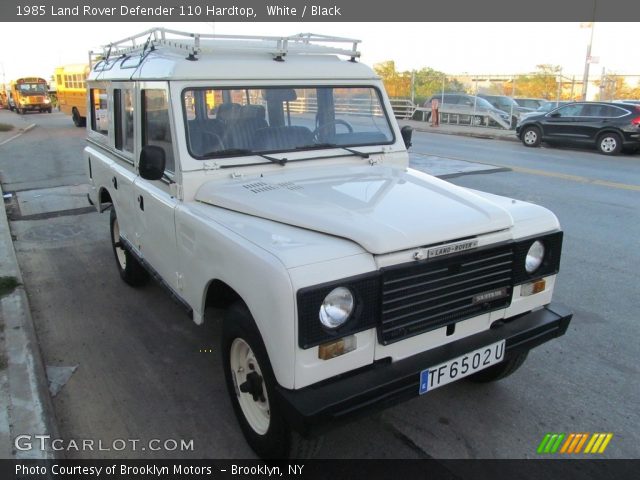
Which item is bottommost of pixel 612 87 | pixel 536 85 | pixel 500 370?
pixel 500 370

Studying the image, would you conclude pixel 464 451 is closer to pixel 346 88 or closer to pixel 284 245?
pixel 284 245

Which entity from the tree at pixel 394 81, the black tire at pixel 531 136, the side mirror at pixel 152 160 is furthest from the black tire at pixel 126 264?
the tree at pixel 394 81

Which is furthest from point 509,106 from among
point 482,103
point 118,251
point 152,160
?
point 152,160

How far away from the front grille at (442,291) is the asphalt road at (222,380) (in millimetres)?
858

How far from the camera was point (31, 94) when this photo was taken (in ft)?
135

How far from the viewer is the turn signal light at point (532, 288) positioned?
311cm

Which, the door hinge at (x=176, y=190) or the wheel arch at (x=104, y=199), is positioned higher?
the door hinge at (x=176, y=190)

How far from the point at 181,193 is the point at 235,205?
517mm

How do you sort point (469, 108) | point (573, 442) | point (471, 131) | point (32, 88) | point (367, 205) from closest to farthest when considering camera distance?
point (367, 205) < point (573, 442) < point (471, 131) < point (469, 108) < point (32, 88)

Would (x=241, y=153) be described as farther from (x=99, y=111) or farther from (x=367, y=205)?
(x=99, y=111)

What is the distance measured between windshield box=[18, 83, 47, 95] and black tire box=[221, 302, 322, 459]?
45.5m

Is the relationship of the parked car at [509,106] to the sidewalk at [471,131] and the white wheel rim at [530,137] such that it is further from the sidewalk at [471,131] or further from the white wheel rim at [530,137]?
the white wheel rim at [530,137]

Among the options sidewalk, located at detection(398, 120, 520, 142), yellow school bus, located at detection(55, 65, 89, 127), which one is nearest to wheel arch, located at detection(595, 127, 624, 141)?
sidewalk, located at detection(398, 120, 520, 142)
